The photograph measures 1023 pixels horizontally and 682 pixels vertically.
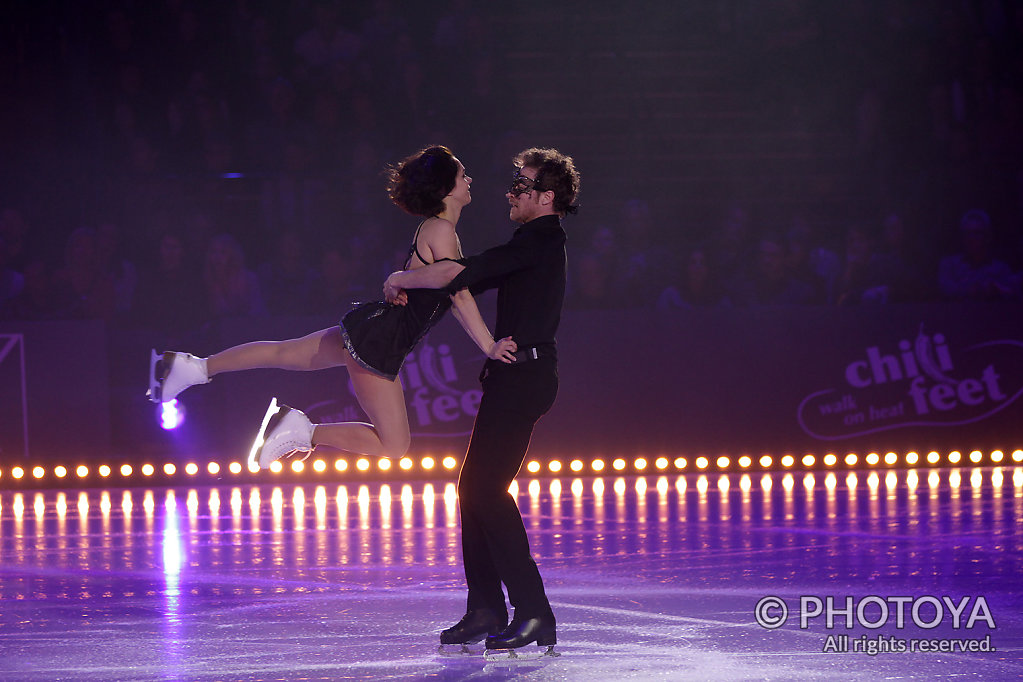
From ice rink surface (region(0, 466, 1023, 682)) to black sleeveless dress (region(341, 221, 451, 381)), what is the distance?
84 centimetres

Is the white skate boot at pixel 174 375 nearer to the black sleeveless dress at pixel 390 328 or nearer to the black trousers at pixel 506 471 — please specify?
the black sleeveless dress at pixel 390 328

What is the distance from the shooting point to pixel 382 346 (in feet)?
12.7

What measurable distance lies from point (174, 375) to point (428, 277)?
→ 1.09 meters

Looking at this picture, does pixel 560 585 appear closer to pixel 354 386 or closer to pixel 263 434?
pixel 354 386

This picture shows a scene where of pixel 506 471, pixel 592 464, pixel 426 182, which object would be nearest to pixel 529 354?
pixel 506 471

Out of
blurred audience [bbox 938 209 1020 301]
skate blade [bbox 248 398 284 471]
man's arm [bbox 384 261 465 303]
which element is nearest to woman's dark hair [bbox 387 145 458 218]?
man's arm [bbox 384 261 465 303]

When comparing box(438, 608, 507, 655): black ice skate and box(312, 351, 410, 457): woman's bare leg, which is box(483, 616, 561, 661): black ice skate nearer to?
box(438, 608, 507, 655): black ice skate

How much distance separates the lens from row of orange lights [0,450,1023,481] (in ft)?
27.5

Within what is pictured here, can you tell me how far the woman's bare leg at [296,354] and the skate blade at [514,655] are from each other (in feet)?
3.54

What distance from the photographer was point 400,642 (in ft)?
12.0

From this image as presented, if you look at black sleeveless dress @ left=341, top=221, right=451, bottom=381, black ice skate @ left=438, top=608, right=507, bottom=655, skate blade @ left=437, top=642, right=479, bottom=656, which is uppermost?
black sleeveless dress @ left=341, top=221, right=451, bottom=381

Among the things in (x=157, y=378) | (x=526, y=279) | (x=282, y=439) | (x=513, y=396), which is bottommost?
(x=282, y=439)

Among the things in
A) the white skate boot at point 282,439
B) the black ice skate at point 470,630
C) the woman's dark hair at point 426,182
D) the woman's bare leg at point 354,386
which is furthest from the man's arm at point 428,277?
the black ice skate at point 470,630

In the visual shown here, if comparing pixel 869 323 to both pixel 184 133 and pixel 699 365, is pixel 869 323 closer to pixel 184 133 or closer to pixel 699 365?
pixel 699 365
